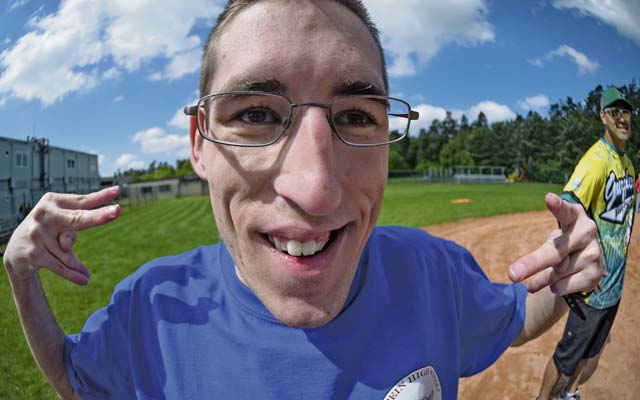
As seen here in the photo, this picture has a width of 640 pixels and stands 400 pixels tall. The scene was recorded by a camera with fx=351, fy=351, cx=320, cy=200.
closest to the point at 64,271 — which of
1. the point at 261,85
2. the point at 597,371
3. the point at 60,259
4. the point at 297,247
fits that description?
the point at 60,259

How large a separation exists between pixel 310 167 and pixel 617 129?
395 centimetres

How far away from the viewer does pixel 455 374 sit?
1374 mm

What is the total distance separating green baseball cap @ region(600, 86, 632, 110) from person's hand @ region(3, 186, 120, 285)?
4462 mm

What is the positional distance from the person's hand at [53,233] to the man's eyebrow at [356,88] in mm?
737

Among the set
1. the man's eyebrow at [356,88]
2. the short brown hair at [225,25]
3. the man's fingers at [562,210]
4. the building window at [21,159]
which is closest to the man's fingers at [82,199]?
the short brown hair at [225,25]

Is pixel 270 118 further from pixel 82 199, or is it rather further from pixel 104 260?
pixel 104 260

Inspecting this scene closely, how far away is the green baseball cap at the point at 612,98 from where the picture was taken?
351 cm

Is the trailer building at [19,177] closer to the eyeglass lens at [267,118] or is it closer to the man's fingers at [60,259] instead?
the man's fingers at [60,259]

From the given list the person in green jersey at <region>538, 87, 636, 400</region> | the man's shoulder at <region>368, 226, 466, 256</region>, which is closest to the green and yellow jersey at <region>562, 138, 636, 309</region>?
the person in green jersey at <region>538, 87, 636, 400</region>

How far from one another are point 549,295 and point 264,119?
1453 millimetres

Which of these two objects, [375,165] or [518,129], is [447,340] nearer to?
[375,165]

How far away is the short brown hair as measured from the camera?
112cm

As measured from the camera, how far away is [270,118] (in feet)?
3.40

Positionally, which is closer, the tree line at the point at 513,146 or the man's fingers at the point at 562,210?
the man's fingers at the point at 562,210
